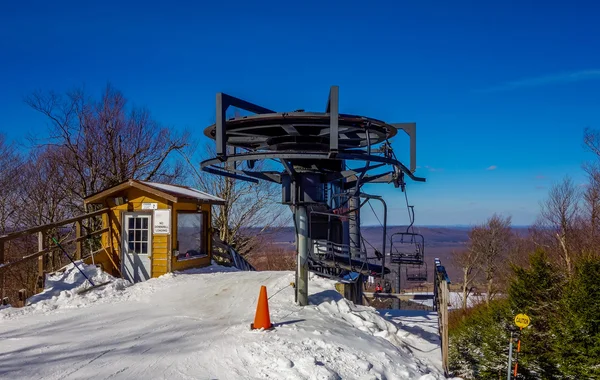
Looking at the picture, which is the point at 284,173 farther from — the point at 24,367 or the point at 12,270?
the point at 12,270

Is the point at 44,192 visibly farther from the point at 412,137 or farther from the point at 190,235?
the point at 412,137

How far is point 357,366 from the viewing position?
642 cm

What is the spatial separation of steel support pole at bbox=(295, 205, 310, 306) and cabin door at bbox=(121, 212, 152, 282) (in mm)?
6198

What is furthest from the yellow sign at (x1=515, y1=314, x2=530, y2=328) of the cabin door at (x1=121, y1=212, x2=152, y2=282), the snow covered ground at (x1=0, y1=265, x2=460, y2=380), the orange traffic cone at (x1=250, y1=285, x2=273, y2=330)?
the cabin door at (x1=121, y1=212, x2=152, y2=282)

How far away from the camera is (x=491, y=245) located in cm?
4191

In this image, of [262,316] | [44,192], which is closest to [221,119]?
[262,316]

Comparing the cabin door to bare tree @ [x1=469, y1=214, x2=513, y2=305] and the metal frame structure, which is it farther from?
bare tree @ [x1=469, y1=214, x2=513, y2=305]

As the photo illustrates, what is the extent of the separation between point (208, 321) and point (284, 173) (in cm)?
326

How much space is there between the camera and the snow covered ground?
19.4 feet

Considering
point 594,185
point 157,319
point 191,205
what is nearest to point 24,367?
point 157,319

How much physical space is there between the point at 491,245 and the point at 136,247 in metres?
35.9

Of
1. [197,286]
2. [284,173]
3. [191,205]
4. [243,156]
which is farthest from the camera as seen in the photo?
[191,205]

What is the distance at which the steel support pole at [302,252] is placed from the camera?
9.29m

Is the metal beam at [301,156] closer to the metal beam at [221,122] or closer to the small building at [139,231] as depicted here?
the metal beam at [221,122]
